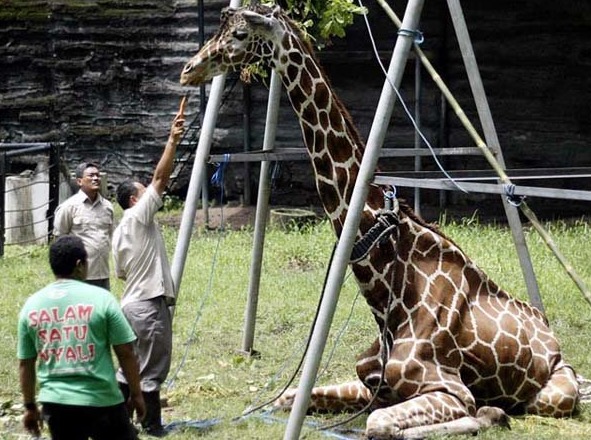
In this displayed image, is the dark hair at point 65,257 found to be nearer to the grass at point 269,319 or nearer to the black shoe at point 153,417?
the black shoe at point 153,417

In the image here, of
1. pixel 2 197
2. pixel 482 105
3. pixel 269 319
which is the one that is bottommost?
pixel 269 319

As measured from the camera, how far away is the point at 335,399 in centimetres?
858

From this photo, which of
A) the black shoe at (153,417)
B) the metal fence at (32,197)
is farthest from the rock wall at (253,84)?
the black shoe at (153,417)

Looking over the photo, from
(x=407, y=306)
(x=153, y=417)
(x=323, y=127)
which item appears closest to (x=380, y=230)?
(x=407, y=306)

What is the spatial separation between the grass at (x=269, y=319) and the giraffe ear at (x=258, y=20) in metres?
2.41

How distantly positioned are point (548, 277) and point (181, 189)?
22.9 feet

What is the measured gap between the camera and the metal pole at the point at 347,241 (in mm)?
7023

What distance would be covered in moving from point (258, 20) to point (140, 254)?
74.0 inches

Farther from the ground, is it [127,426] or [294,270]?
[127,426]

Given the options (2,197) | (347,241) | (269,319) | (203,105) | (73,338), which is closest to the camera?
(73,338)

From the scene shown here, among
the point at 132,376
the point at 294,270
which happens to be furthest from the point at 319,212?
the point at 132,376

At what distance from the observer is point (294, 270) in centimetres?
1374

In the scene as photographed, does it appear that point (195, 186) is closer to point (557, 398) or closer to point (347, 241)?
point (347, 241)

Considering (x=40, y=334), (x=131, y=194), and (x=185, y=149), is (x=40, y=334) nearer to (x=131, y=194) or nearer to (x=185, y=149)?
(x=131, y=194)
